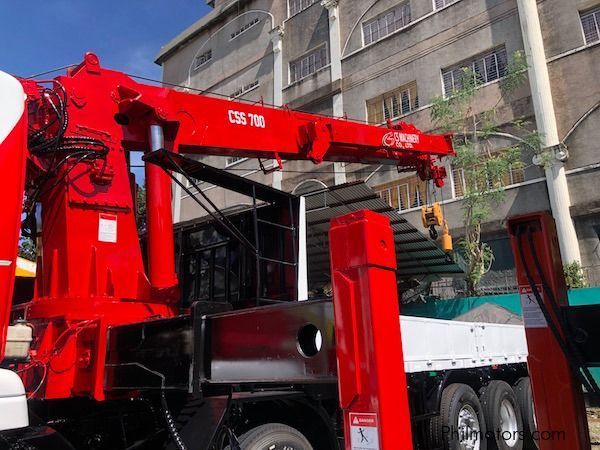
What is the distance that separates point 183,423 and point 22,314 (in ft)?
6.97

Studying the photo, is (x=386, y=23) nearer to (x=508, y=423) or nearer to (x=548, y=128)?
(x=548, y=128)

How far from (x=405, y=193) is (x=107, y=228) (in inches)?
667

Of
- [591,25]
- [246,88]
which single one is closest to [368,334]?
[591,25]

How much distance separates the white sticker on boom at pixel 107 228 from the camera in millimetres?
4949

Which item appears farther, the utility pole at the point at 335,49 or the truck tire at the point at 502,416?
the utility pole at the point at 335,49

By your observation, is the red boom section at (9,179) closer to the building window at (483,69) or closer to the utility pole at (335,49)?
the building window at (483,69)

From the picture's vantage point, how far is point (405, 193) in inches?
821

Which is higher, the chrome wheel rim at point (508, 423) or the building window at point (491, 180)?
the building window at point (491, 180)

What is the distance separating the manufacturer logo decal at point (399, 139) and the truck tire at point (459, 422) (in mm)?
4217

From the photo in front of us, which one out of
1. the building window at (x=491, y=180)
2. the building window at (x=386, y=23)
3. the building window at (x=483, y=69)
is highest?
the building window at (x=386, y=23)

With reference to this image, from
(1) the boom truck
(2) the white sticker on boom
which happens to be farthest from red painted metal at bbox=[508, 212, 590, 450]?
(2) the white sticker on boom

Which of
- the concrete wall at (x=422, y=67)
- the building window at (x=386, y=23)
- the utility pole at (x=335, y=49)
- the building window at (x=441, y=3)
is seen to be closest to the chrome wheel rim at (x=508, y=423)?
the concrete wall at (x=422, y=67)

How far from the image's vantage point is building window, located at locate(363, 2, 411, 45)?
22.3 metres

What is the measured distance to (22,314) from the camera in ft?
15.9
